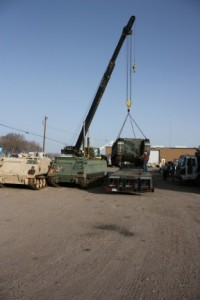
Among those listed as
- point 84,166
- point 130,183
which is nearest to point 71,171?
point 84,166

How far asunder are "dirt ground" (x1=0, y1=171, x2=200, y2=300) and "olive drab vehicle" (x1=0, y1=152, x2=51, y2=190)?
4.70 metres

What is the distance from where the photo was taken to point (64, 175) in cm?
1761

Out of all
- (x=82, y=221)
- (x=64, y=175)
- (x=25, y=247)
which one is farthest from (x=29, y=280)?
(x=64, y=175)

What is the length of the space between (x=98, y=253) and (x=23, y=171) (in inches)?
422

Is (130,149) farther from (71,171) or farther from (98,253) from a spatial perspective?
(98,253)

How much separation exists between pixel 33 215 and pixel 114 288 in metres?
5.54

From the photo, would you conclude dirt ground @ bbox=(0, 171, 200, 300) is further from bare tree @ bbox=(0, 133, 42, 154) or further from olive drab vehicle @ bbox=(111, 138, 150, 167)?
bare tree @ bbox=(0, 133, 42, 154)

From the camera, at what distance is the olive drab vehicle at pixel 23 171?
53.4ft

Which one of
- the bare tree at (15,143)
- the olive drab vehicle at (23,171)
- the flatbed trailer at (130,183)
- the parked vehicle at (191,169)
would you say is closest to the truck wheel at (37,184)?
the olive drab vehicle at (23,171)

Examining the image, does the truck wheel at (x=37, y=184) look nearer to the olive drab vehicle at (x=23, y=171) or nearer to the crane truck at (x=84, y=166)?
the olive drab vehicle at (x=23, y=171)

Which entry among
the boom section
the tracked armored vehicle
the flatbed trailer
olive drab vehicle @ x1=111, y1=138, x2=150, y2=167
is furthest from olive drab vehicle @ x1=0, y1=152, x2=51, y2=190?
the boom section

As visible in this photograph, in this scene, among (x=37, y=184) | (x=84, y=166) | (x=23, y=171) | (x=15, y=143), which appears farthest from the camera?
(x=15, y=143)

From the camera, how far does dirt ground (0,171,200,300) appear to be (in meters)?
4.65

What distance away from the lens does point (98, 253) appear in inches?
247
